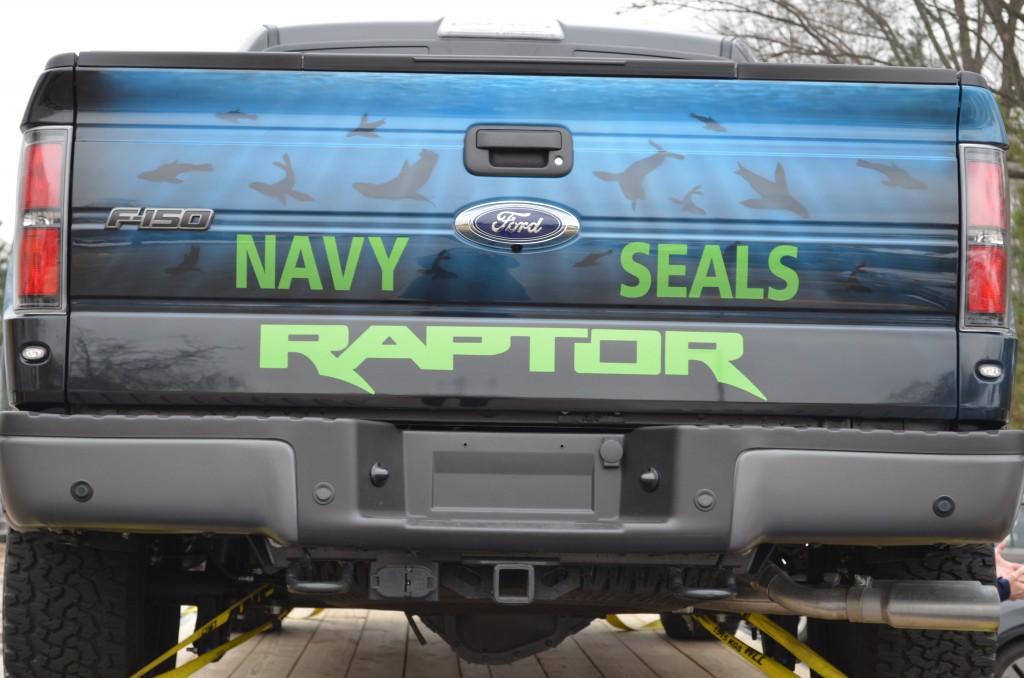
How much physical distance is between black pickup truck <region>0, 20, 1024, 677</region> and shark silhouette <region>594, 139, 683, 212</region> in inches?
0.4

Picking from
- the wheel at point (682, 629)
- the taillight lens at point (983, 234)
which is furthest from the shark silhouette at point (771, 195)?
the wheel at point (682, 629)

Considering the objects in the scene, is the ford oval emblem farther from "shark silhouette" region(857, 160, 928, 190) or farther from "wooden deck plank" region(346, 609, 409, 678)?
"wooden deck plank" region(346, 609, 409, 678)

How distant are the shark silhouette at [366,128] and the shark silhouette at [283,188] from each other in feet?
0.60

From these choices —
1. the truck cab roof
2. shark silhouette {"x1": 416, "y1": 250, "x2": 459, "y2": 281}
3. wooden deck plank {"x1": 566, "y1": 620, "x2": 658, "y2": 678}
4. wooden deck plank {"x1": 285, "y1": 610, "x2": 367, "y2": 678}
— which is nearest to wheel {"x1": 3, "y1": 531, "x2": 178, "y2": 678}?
shark silhouette {"x1": 416, "y1": 250, "x2": 459, "y2": 281}

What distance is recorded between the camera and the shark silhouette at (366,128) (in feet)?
10.0

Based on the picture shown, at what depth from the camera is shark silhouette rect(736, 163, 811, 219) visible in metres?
3.04

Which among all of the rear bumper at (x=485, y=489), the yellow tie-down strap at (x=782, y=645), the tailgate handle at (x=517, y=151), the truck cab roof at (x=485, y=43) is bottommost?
the yellow tie-down strap at (x=782, y=645)

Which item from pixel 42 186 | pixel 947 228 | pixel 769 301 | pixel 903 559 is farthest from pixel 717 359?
pixel 42 186

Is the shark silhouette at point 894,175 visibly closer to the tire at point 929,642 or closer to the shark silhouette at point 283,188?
the tire at point 929,642

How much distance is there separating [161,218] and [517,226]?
89 centimetres

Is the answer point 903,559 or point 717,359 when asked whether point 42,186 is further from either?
point 903,559

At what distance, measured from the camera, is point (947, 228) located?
3055mm

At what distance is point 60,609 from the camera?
3365 millimetres

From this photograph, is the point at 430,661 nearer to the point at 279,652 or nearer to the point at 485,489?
the point at 279,652
